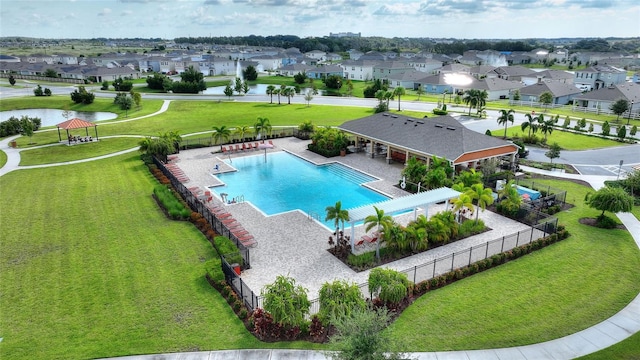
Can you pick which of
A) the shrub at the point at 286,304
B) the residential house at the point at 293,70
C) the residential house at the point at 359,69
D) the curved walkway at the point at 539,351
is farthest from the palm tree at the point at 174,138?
the residential house at the point at 293,70

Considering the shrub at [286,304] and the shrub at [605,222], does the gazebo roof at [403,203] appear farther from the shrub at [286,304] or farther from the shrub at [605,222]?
Result: the shrub at [605,222]

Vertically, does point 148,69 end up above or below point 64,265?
above

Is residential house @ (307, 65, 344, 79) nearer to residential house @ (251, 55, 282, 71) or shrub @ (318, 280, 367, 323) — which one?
residential house @ (251, 55, 282, 71)

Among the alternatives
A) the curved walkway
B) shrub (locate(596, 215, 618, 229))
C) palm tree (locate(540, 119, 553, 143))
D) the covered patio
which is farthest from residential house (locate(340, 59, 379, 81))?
the curved walkway

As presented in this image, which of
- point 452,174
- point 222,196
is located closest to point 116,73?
point 222,196

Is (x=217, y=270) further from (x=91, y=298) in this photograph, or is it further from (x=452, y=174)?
(x=452, y=174)

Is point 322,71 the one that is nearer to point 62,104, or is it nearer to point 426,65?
point 426,65

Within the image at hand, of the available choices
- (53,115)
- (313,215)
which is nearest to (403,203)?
(313,215)
